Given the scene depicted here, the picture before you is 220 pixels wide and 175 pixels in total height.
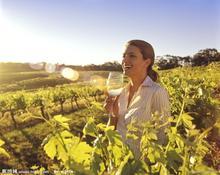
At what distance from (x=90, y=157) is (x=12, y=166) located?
Result: 1007cm

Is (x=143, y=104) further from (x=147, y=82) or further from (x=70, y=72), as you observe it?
(x=70, y=72)

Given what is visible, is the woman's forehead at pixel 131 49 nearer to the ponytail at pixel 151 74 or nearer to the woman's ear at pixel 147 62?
the woman's ear at pixel 147 62

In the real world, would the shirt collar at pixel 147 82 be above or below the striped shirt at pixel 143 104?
above

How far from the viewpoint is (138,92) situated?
9.56 ft

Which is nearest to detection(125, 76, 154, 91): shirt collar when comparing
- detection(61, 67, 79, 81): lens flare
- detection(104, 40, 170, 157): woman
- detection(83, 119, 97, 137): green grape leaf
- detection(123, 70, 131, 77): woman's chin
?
detection(104, 40, 170, 157): woman

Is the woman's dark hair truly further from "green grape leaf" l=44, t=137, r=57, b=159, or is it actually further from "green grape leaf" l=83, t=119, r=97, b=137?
"green grape leaf" l=44, t=137, r=57, b=159

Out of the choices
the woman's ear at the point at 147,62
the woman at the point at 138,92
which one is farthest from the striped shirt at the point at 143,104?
the woman's ear at the point at 147,62

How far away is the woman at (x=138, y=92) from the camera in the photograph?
109 inches

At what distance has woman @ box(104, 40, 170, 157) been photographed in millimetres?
2775

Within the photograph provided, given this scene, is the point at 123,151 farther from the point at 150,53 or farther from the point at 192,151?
the point at 150,53

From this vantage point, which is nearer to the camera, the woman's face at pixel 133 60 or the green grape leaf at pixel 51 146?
the green grape leaf at pixel 51 146

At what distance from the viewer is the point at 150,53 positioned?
9.80ft

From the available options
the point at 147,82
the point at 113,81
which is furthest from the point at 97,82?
the point at 147,82

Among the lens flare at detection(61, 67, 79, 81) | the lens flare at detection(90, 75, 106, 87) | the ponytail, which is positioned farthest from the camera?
the lens flare at detection(61, 67, 79, 81)
